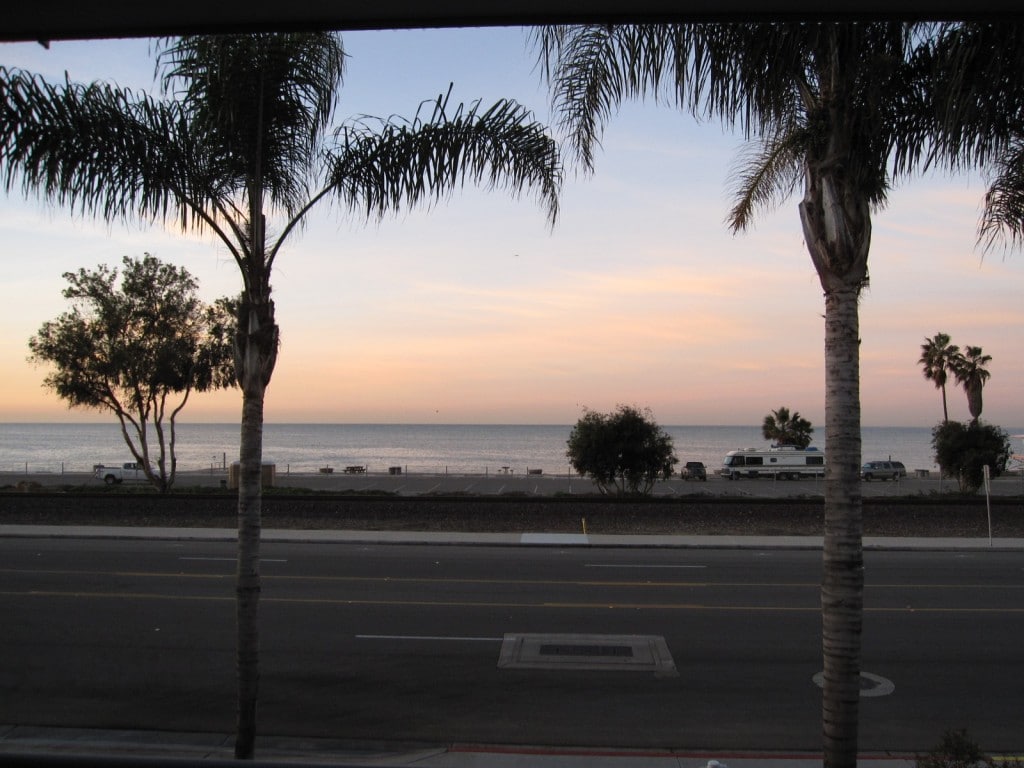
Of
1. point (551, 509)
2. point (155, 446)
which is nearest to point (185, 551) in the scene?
point (551, 509)

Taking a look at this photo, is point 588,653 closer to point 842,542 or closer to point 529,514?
point 842,542

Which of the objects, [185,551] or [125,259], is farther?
[125,259]

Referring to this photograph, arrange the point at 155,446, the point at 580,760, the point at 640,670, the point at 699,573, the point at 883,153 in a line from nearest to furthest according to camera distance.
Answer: the point at 883,153 → the point at 580,760 → the point at 640,670 → the point at 699,573 → the point at 155,446

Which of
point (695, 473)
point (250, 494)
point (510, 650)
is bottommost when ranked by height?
point (510, 650)

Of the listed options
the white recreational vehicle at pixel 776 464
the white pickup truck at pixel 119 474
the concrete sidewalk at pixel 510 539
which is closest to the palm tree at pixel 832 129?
the concrete sidewalk at pixel 510 539

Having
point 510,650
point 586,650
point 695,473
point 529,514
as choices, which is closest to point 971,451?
point 529,514

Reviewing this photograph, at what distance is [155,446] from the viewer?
13675cm

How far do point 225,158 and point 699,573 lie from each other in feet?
43.9

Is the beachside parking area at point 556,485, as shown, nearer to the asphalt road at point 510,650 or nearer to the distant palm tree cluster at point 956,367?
the distant palm tree cluster at point 956,367

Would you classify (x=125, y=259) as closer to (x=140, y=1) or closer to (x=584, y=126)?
(x=584, y=126)

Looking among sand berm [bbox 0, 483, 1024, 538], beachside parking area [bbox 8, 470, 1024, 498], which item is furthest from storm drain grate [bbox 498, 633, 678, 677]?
beachside parking area [bbox 8, 470, 1024, 498]

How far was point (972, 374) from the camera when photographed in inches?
2172

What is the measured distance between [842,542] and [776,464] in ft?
199

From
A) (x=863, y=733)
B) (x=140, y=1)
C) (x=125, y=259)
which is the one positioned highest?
(x=125, y=259)
